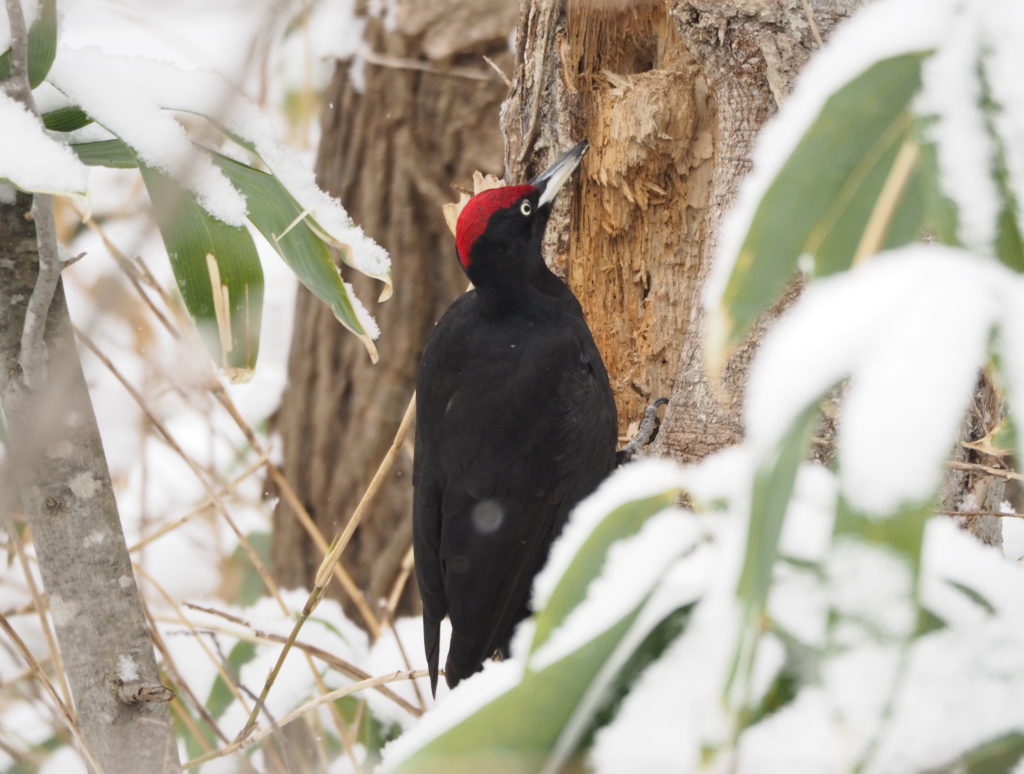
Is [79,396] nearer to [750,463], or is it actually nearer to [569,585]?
[569,585]

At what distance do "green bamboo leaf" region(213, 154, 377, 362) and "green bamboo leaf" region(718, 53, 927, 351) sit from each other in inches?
32.4

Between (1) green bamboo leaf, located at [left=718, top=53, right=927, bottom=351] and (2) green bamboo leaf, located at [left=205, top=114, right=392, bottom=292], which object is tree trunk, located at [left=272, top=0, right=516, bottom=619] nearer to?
(2) green bamboo leaf, located at [left=205, top=114, right=392, bottom=292]

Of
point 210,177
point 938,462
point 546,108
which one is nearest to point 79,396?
point 210,177

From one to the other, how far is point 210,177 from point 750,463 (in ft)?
3.26

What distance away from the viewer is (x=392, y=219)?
3158mm

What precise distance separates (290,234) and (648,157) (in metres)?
0.71

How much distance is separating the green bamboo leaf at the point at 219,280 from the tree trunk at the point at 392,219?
5.96 feet

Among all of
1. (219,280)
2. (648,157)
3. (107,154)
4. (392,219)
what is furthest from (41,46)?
(392,219)

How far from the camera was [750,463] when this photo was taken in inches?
21.0

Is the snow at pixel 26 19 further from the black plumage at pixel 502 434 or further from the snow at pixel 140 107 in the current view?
the black plumage at pixel 502 434

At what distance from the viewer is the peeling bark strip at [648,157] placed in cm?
163

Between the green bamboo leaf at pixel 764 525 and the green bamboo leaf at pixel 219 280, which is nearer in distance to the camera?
the green bamboo leaf at pixel 764 525

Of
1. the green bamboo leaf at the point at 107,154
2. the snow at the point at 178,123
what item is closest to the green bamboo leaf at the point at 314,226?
the snow at the point at 178,123

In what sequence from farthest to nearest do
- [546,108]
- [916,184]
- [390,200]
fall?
[390,200] → [546,108] → [916,184]
